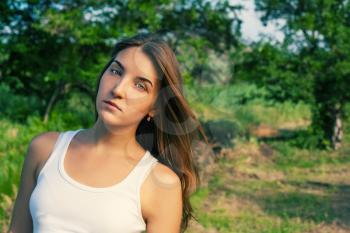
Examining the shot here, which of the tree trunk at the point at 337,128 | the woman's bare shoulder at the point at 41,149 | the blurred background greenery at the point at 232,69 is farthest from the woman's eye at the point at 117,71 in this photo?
the tree trunk at the point at 337,128

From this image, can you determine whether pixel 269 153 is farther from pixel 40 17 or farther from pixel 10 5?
pixel 10 5

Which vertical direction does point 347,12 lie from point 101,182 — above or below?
below

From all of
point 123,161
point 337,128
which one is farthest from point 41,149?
point 337,128

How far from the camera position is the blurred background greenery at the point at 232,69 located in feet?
33.2

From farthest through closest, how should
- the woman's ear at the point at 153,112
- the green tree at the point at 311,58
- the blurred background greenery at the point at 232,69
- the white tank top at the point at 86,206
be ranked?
1. the green tree at the point at 311,58
2. the blurred background greenery at the point at 232,69
3. the woman's ear at the point at 153,112
4. the white tank top at the point at 86,206

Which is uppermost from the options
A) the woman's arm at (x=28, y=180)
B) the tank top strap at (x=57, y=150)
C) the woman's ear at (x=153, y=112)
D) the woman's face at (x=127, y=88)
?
the woman's face at (x=127, y=88)

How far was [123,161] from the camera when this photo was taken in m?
1.68

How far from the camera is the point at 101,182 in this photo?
63.4 inches

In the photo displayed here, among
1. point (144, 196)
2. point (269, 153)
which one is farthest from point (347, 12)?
point (144, 196)

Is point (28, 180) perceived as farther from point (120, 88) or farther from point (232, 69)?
point (232, 69)

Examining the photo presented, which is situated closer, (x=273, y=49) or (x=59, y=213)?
(x=59, y=213)

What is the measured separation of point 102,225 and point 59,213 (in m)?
0.13

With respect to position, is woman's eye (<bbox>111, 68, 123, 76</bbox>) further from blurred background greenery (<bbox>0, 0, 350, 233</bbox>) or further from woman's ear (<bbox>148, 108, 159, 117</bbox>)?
blurred background greenery (<bbox>0, 0, 350, 233</bbox>)

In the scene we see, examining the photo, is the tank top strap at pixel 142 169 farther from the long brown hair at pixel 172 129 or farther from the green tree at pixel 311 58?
the green tree at pixel 311 58
